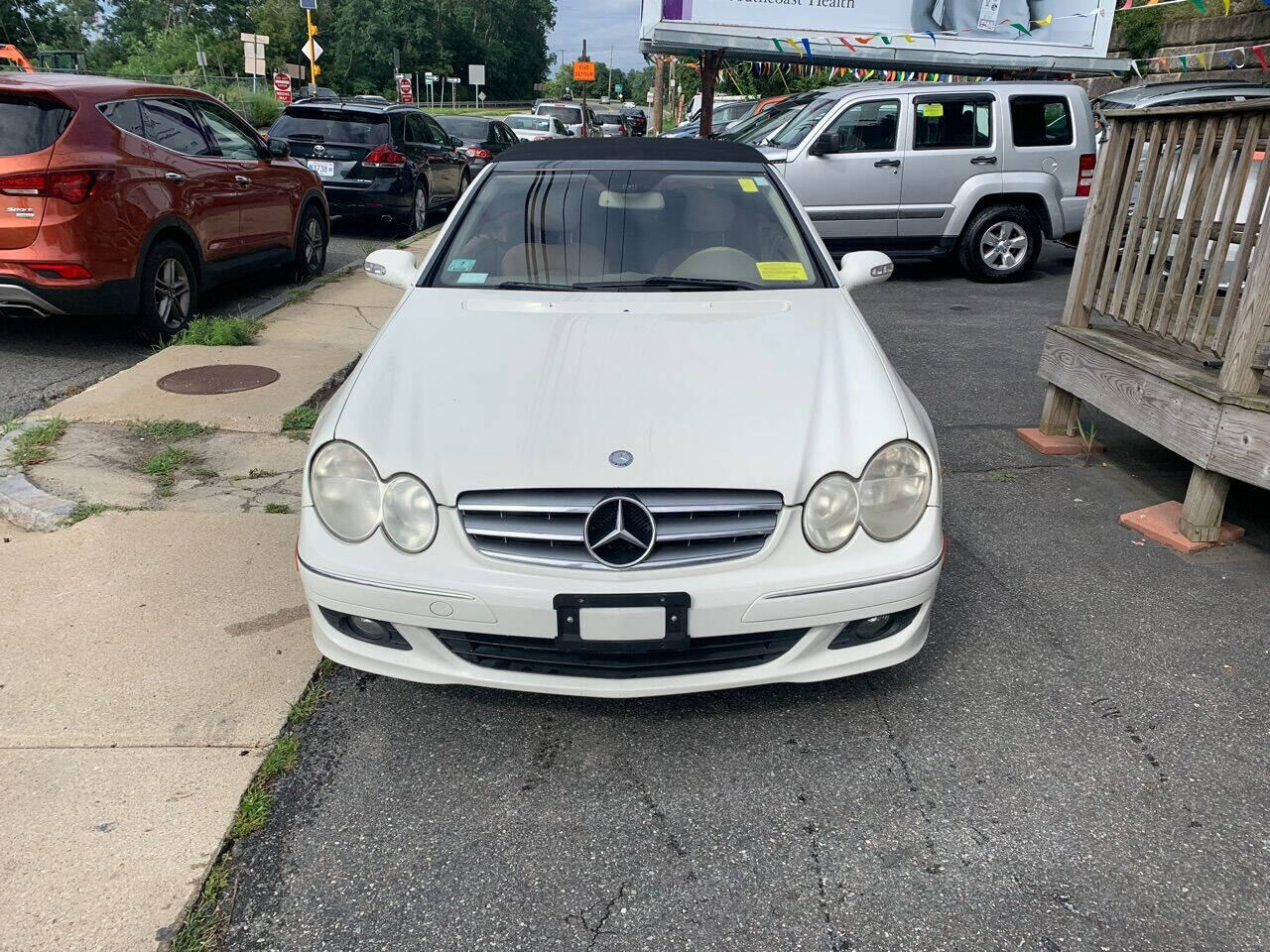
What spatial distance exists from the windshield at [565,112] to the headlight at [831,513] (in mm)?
29673

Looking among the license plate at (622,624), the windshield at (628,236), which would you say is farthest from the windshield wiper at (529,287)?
A: the license plate at (622,624)

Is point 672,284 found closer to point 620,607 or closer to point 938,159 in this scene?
point 620,607

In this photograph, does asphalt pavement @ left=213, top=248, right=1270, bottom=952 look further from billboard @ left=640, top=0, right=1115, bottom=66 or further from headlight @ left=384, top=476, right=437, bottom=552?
billboard @ left=640, top=0, right=1115, bottom=66

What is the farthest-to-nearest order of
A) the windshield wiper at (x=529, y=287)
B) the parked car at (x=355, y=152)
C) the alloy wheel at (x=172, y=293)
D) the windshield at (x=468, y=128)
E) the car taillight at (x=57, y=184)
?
the windshield at (x=468, y=128) < the parked car at (x=355, y=152) < the alloy wheel at (x=172, y=293) < the car taillight at (x=57, y=184) < the windshield wiper at (x=529, y=287)

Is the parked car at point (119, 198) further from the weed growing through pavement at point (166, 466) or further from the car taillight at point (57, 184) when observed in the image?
the weed growing through pavement at point (166, 466)

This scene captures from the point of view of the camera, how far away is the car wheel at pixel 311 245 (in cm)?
897

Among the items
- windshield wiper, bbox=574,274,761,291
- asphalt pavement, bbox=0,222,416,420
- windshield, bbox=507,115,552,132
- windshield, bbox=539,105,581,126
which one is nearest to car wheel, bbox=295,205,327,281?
asphalt pavement, bbox=0,222,416,420

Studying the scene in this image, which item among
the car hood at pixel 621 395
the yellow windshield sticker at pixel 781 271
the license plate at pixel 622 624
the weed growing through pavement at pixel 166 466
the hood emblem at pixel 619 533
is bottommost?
the weed growing through pavement at pixel 166 466

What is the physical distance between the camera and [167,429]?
5109mm

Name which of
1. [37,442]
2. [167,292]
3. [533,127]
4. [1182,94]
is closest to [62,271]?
Answer: [167,292]

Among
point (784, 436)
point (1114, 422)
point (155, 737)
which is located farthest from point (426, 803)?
point (1114, 422)

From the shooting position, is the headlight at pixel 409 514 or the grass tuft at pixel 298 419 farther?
the grass tuft at pixel 298 419

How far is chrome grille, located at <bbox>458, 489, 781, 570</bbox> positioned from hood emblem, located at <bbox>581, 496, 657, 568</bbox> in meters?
0.02

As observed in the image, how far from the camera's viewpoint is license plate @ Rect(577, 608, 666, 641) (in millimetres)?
2457
